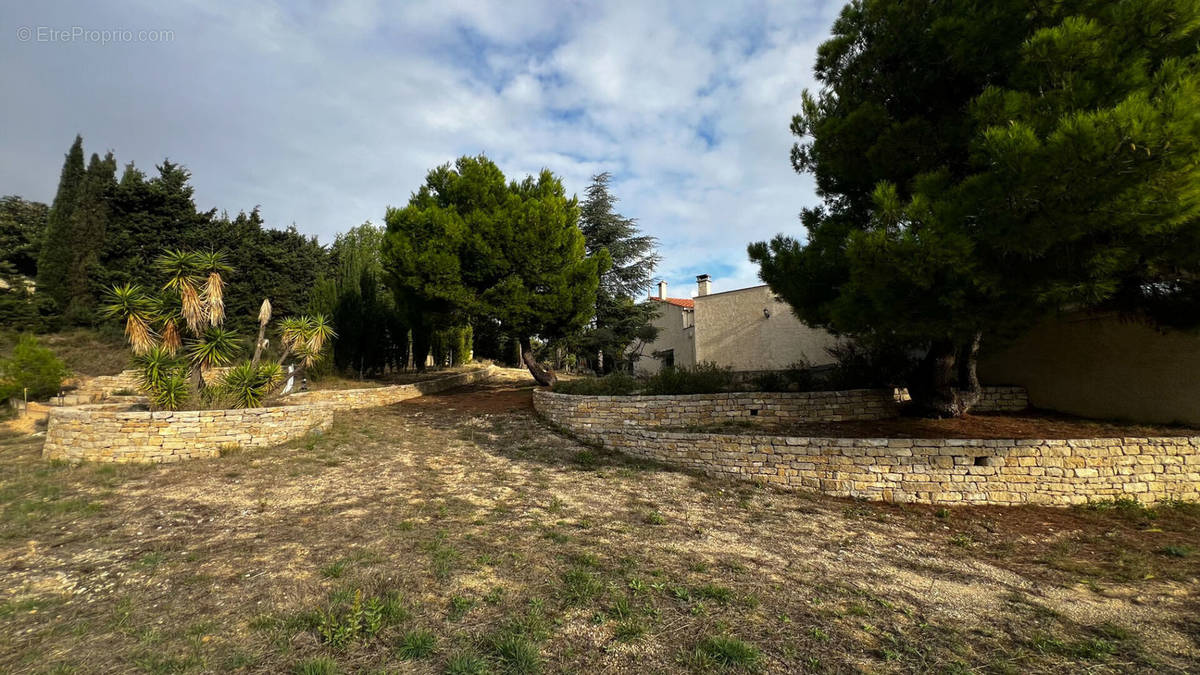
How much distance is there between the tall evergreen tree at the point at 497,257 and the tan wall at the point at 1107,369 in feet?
33.9

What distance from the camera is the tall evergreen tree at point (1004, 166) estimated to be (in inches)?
164


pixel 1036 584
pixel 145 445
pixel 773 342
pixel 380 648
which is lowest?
pixel 1036 584

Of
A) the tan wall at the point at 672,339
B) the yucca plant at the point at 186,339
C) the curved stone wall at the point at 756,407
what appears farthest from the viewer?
the tan wall at the point at 672,339

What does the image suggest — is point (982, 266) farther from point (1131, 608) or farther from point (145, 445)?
point (145, 445)

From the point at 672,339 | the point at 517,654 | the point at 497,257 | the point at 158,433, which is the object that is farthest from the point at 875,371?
the point at 158,433

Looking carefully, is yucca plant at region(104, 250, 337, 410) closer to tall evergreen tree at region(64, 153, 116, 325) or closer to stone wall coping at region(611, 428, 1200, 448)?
stone wall coping at region(611, 428, 1200, 448)

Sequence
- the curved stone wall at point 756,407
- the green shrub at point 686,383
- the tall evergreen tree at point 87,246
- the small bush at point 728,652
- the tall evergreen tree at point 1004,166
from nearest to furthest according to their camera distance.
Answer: the small bush at point 728,652 < the tall evergreen tree at point 1004,166 < the curved stone wall at point 756,407 < the green shrub at point 686,383 < the tall evergreen tree at point 87,246

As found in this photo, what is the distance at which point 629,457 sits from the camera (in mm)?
8273

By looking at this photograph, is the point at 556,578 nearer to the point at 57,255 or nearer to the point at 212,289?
the point at 212,289

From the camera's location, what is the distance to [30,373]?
12.1 meters

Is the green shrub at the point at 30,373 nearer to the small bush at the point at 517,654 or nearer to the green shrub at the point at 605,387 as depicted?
the green shrub at the point at 605,387

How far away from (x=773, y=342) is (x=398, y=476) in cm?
1158

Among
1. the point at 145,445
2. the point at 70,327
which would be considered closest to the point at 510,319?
the point at 145,445

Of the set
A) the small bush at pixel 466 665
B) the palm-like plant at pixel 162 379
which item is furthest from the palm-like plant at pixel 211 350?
the small bush at pixel 466 665
